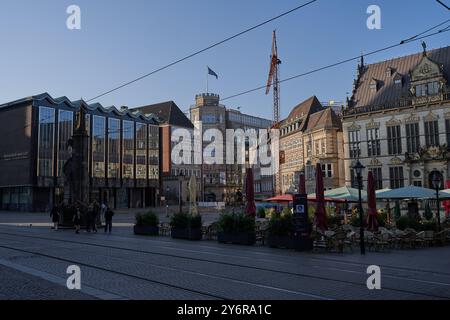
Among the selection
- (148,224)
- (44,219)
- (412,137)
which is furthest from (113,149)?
(148,224)

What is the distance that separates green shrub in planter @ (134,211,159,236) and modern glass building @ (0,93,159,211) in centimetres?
4407

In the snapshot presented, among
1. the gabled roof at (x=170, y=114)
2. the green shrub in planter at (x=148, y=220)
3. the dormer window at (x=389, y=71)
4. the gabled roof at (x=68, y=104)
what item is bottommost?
the green shrub in planter at (x=148, y=220)

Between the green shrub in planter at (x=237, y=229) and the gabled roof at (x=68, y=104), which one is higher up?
the gabled roof at (x=68, y=104)

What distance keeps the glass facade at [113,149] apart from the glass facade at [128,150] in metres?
1.33

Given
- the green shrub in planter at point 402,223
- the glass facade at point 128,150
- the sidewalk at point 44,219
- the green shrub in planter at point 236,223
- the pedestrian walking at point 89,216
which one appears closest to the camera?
the green shrub in planter at point 236,223

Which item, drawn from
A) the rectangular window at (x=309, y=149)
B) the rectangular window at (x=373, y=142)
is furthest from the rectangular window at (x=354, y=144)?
the rectangular window at (x=309, y=149)

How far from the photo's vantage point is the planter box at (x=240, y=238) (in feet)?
71.8

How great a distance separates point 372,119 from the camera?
52.8 metres

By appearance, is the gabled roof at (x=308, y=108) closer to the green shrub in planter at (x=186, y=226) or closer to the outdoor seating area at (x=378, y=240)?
the green shrub in planter at (x=186, y=226)

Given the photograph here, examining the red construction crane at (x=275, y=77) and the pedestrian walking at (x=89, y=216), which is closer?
the pedestrian walking at (x=89, y=216)

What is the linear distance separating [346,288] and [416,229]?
44.8 feet

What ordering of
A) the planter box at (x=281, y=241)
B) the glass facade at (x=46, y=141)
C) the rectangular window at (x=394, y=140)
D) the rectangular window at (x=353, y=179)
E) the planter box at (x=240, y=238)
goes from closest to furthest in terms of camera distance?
the planter box at (x=281, y=241) < the planter box at (x=240, y=238) < the rectangular window at (x=394, y=140) < the rectangular window at (x=353, y=179) < the glass facade at (x=46, y=141)

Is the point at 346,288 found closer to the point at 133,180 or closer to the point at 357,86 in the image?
the point at 357,86
